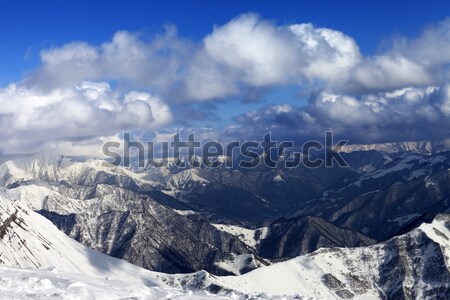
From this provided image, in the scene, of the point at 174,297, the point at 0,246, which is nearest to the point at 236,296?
the point at 174,297

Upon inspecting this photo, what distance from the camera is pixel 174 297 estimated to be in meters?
44.7

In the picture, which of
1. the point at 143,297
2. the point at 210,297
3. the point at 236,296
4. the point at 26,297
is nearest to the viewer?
the point at 26,297

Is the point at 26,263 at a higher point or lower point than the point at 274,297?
lower

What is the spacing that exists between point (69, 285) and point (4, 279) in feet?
17.9

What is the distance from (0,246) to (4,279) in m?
153

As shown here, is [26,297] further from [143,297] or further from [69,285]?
[143,297]

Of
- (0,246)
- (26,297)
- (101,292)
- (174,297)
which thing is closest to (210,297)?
(174,297)

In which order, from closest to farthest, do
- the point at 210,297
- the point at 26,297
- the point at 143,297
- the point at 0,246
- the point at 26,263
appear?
the point at 26,297
the point at 143,297
the point at 210,297
the point at 0,246
the point at 26,263

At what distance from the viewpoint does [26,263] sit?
19850 centimetres

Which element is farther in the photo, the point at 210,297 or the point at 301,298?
the point at 301,298

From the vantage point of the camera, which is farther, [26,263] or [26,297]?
[26,263]

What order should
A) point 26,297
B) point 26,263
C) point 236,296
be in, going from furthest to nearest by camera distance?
1. point 26,263
2. point 236,296
3. point 26,297

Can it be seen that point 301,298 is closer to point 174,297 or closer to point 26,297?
point 174,297

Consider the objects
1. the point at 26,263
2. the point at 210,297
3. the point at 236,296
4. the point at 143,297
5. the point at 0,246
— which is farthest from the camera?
the point at 26,263
